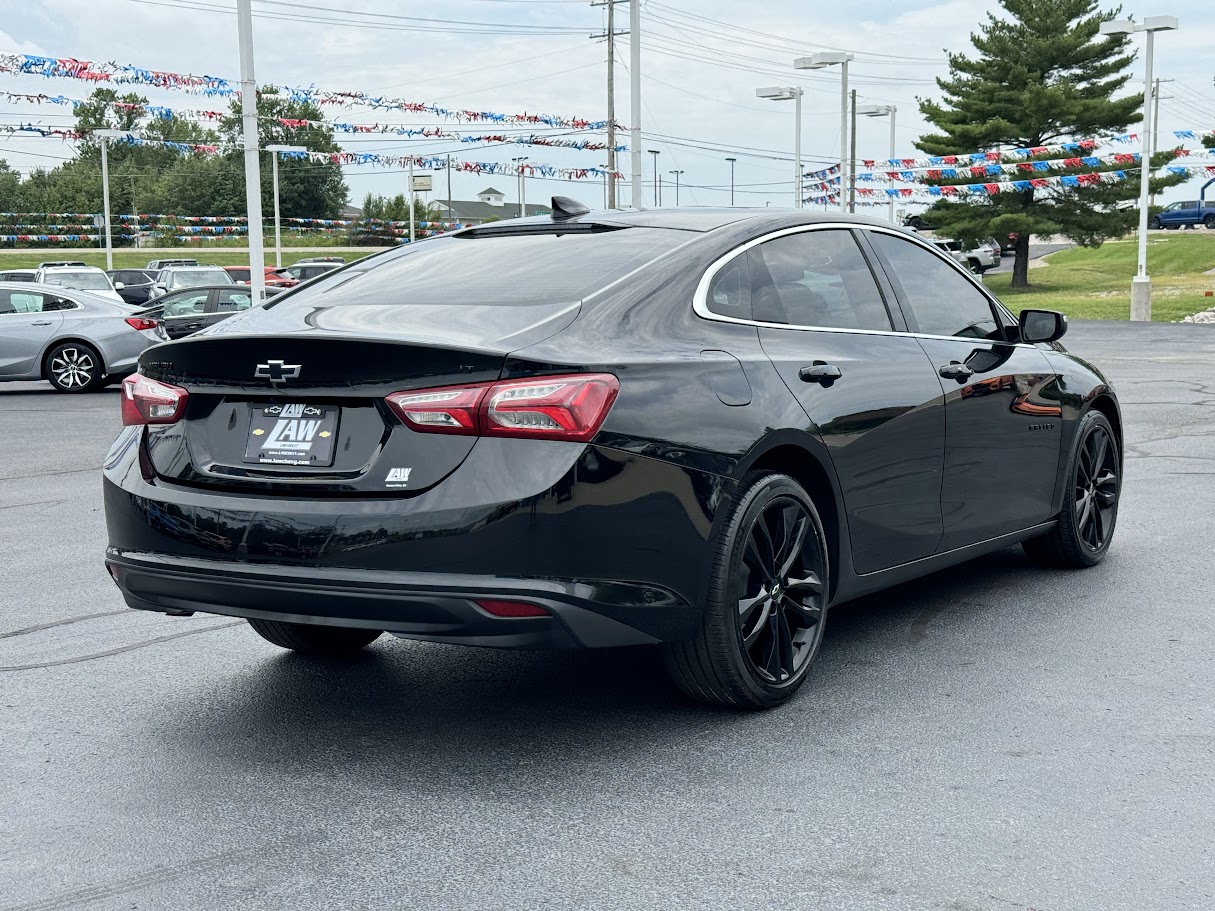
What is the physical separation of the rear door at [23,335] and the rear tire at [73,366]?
18 centimetres

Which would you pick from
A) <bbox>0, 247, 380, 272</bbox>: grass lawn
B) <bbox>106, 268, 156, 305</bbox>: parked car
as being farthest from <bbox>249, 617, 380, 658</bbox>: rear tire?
<bbox>0, 247, 380, 272</bbox>: grass lawn

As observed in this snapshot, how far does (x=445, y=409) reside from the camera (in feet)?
12.9

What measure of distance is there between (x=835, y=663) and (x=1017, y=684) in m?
0.65

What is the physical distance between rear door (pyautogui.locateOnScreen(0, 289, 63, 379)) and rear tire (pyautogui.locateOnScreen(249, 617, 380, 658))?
609 inches

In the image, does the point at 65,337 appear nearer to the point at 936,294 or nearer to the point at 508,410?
the point at 936,294

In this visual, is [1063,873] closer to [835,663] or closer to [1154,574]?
[835,663]

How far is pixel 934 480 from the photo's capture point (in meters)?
5.49

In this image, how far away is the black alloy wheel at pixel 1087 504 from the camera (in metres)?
6.68

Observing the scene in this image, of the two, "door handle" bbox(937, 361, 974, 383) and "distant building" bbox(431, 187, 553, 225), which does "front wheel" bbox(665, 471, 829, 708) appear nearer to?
"door handle" bbox(937, 361, 974, 383)

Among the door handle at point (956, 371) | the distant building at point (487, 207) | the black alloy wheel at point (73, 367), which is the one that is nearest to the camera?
the door handle at point (956, 371)

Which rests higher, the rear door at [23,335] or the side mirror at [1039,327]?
the side mirror at [1039,327]

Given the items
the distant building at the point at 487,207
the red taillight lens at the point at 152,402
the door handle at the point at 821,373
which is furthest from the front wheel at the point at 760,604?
the distant building at the point at 487,207

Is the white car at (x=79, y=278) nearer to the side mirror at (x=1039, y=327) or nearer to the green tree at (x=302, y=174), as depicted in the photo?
the side mirror at (x=1039, y=327)

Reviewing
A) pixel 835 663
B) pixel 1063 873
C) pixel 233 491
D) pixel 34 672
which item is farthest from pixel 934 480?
pixel 34 672
